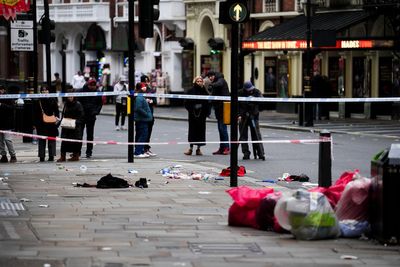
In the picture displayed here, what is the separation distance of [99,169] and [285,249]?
9.74 metres

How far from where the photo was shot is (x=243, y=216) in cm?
1294

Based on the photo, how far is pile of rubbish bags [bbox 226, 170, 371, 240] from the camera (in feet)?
38.9

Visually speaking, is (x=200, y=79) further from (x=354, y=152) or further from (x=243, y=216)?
(x=243, y=216)

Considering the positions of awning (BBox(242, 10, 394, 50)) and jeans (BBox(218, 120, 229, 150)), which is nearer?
jeans (BBox(218, 120, 229, 150))

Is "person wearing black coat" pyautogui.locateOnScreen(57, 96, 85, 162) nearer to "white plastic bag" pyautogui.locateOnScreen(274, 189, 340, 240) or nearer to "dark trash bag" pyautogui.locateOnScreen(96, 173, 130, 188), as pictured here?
"dark trash bag" pyautogui.locateOnScreen(96, 173, 130, 188)

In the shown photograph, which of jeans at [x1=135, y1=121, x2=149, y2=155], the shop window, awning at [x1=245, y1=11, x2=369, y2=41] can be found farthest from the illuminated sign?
jeans at [x1=135, y1=121, x2=149, y2=155]

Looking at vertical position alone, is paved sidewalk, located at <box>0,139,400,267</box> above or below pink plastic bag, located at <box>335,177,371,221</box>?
below

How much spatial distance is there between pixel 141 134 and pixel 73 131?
5.71 feet

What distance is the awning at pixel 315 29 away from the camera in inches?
1522

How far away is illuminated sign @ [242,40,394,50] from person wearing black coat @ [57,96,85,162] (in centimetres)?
1672

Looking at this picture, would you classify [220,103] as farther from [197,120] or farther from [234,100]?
[234,100]

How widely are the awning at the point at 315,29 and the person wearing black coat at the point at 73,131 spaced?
16.6 meters

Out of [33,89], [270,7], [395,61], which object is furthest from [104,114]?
[33,89]

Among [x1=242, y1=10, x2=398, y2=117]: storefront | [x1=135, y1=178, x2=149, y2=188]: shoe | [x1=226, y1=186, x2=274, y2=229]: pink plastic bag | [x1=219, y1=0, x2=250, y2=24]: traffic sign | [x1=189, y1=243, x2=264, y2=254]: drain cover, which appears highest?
Answer: [x1=219, y1=0, x2=250, y2=24]: traffic sign
